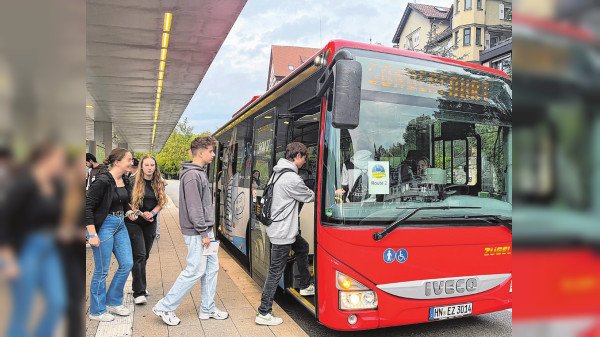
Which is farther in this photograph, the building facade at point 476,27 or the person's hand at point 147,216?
the building facade at point 476,27

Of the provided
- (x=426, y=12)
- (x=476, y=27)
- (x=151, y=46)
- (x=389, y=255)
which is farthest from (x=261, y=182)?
(x=426, y=12)

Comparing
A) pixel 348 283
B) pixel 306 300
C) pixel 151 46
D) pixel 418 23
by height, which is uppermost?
pixel 418 23

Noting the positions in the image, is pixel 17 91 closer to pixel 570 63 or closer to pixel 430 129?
pixel 570 63

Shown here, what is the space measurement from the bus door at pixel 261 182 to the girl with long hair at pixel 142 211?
1.37 metres

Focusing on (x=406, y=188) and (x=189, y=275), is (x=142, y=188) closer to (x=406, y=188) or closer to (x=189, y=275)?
(x=189, y=275)

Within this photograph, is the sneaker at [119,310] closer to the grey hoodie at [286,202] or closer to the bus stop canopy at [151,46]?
the grey hoodie at [286,202]

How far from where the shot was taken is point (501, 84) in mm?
4859

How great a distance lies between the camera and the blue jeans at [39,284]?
2.05 ft

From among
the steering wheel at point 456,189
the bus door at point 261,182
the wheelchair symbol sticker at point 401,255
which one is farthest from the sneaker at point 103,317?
the steering wheel at point 456,189

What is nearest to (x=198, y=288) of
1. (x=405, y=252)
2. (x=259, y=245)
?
(x=259, y=245)

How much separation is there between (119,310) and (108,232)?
97 centimetres

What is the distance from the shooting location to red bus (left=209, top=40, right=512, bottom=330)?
13.4ft

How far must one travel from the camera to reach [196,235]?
4.91 m

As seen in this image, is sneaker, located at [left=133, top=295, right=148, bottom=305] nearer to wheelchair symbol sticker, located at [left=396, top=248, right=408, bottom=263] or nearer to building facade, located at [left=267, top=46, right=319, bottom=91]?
wheelchair symbol sticker, located at [left=396, top=248, right=408, bottom=263]
